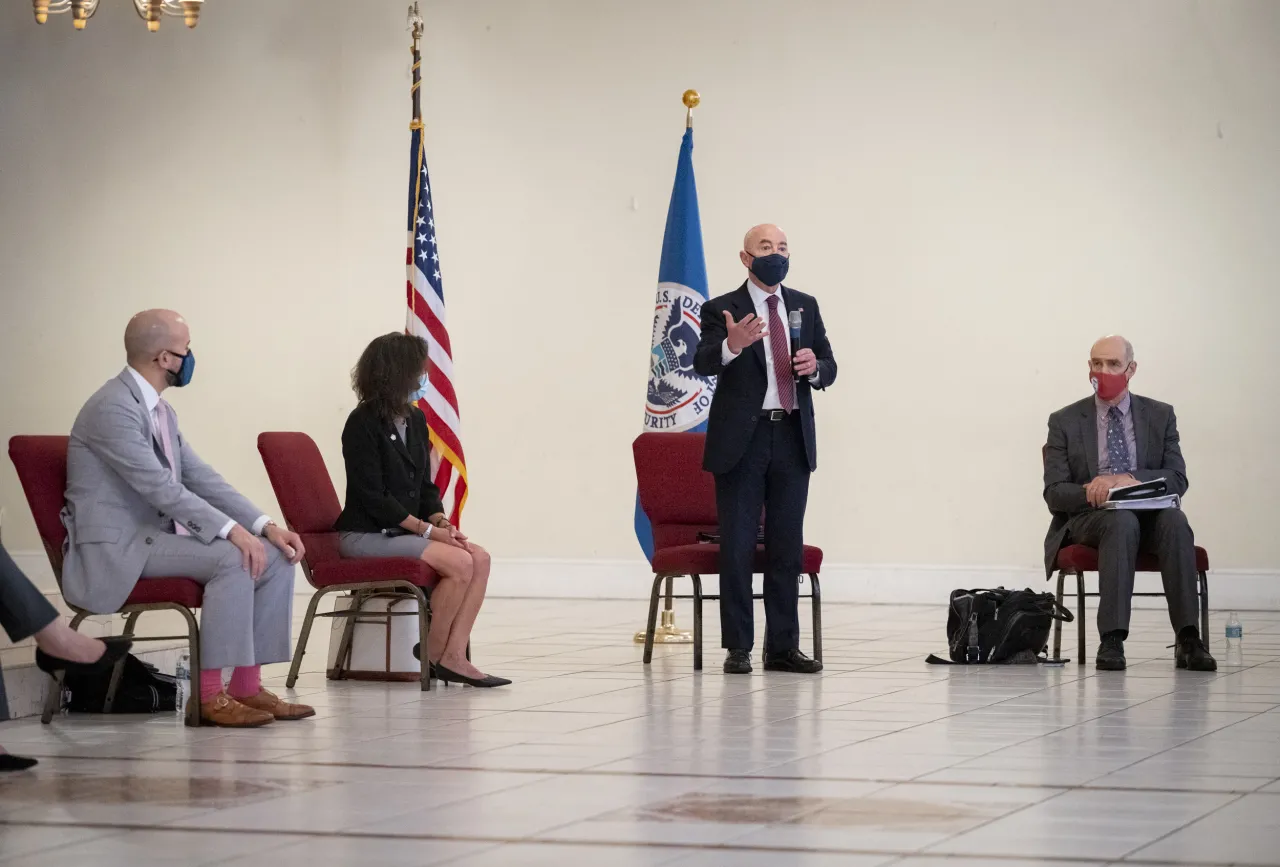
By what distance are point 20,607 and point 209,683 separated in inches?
30.8

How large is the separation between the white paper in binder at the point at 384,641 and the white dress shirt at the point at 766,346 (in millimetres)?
1318

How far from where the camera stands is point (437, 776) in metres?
3.61

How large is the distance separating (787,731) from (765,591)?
1.60 metres

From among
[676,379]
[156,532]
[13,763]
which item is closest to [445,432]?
[676,379]

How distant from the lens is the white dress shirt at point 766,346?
5.66 metres

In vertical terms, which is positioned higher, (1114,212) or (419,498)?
(1114,212)

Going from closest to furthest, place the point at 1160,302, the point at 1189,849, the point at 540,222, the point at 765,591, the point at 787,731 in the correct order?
the point at 1189,849
the point at 787,731
the point at 765,591
the point at 1160,302
the point at 540,222

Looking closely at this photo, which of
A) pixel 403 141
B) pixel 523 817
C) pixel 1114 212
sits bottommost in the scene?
pixel 523 817

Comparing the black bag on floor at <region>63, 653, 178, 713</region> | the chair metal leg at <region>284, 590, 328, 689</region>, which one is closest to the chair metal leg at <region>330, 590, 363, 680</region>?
the chair metal leg at <region>284, 590, 328, 689</region>

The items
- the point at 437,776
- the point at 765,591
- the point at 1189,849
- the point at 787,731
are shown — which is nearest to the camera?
the point at 1189,849

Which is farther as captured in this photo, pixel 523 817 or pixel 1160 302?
pixel 1160 302

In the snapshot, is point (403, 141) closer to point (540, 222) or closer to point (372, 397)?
point (540, 222)

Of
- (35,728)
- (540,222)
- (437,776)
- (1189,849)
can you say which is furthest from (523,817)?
(540,222)

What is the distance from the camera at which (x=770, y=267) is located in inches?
227
